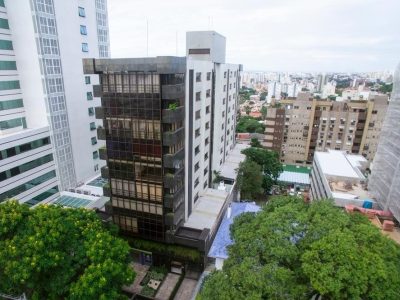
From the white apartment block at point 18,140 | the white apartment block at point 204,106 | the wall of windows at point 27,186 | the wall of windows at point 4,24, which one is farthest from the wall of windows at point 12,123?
the white apartment block at point 204,106

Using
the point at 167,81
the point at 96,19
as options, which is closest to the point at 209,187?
the point at 167,81

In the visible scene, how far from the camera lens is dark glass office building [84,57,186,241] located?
24.5 m

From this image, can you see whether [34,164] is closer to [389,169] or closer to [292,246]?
[292,246]

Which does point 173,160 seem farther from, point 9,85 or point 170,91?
point 9,85

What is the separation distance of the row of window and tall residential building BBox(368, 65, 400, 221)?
45784 mm

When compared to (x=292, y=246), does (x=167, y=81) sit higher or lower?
higher

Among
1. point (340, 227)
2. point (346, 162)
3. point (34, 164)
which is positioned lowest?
point (346, 162)

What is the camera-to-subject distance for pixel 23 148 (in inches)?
1344

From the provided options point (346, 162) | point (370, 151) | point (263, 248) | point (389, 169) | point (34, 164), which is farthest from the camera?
point (370, 151)

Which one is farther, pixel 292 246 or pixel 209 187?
pixel 209 187

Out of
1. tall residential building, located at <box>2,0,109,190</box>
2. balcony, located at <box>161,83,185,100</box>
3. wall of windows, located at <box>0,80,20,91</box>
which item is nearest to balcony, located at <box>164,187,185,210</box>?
balcony, located at <box>161,83,185,100</box>

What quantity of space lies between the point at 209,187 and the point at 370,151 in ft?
165

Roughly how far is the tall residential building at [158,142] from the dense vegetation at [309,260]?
416 inches

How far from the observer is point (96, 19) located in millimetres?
43656
